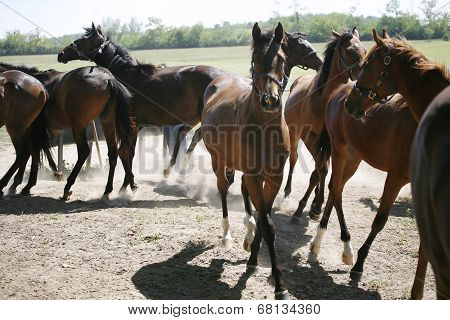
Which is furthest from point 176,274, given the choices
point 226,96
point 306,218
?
point 306,218

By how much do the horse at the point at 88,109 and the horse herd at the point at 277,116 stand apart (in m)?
0.02

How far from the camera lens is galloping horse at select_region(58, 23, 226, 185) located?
906cm

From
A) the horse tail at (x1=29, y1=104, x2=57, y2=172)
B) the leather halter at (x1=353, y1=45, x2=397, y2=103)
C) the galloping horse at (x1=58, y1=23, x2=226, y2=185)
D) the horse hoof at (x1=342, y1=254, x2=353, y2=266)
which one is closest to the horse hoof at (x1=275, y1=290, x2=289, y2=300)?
the horse hoof at (x1=342, y1=254, x2=353, y2=266)

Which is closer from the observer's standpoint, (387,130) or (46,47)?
(387,130)

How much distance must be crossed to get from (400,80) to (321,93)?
100 inches

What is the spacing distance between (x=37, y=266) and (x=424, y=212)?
4177 millimetres

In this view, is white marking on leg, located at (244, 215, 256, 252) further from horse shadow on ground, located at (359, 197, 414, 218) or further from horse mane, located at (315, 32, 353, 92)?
horse shadow on ground, located at (359, 197, 414, 218)

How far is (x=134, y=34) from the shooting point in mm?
27266

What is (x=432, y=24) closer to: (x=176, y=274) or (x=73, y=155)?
(x=73, y=155)

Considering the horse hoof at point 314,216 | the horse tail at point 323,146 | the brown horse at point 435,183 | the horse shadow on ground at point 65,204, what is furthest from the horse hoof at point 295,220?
the brown horse at point 435,183

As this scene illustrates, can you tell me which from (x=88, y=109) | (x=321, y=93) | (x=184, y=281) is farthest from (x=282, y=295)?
(x=88, y=109)

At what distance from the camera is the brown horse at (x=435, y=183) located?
1.65m

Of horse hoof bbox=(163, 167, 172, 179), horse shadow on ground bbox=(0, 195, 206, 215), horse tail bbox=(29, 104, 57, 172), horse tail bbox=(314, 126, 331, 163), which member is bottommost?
horse shadow on ground bbox=(0, 195, 206, 215)

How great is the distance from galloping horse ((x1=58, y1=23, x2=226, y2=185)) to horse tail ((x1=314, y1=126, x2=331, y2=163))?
2983 millimetres
